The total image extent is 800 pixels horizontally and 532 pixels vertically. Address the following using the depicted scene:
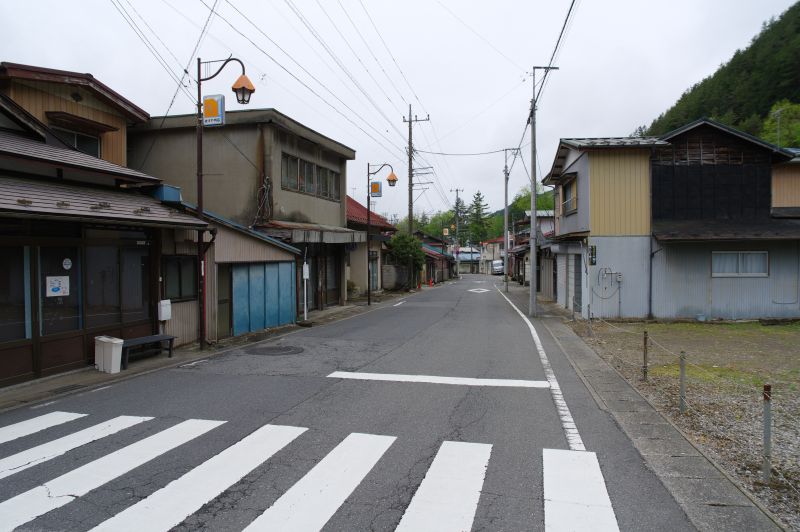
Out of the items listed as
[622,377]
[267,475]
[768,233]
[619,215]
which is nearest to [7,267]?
[267,475]

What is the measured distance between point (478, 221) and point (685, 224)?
99.6m

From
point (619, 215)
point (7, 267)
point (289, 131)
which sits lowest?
point (7, 267)

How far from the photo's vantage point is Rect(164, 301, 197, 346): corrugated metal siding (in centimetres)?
1255

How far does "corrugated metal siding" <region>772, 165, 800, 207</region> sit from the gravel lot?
555cm

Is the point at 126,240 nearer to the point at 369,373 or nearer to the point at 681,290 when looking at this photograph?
the point at 369,373

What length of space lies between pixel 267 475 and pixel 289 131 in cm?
1675

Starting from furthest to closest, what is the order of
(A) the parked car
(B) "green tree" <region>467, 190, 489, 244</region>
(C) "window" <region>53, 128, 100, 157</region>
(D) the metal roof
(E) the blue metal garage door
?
(B) "green tree" <region>467, 190, 489, 244</region> < (A) the parked car < (E) the blue metal garage door < (C) "window" <region>53, 128, 100, 157</region> < (D) the metal roof

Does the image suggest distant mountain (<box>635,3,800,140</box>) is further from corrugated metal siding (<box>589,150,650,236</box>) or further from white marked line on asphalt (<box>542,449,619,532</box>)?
white marked line on asphalt (<box>542,449,619,532</box>)

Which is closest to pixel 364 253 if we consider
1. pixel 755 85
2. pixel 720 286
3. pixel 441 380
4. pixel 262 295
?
pixel 262 295

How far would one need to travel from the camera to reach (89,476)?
500 centimetres

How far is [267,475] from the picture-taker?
5.00m

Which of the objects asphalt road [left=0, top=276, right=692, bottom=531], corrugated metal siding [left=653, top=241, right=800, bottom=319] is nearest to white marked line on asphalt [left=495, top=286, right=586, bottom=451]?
asphalt road [left=0, top=276, right=692, bottom=531]

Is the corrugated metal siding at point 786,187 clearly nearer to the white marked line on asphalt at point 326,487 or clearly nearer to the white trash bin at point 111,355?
the white marked line on asphalt at point 326,487

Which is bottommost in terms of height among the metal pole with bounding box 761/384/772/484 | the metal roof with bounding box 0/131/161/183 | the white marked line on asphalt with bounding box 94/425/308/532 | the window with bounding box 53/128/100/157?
the white marked line on asphalt with bounding box 94/425/308/532
